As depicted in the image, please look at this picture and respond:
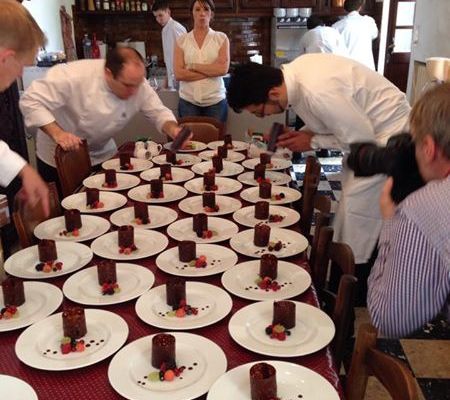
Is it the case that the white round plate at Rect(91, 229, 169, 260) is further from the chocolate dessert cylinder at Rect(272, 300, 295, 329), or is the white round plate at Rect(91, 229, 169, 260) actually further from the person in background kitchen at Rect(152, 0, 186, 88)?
the person in background kitchen at Rect(152, 0, 186, 88)

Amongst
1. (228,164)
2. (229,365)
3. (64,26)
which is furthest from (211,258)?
(64,26)

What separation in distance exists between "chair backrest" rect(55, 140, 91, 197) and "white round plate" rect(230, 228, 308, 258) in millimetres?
928

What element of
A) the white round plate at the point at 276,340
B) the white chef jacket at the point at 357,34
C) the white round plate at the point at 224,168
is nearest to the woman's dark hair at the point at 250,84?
the white round plate at the point at 224,168

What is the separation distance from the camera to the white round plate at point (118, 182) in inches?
82.6

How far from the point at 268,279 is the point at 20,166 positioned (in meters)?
0.80

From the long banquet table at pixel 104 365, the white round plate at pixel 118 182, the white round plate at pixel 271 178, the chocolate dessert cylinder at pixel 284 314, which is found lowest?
the long banquet table at pixel 104 365

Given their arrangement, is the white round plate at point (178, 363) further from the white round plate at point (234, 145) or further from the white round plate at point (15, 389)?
the white round plate at point (234, 145)

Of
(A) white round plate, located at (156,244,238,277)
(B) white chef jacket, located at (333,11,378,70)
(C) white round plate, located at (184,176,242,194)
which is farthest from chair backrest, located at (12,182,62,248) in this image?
(B) white chef jacket, located at (333,11,378,70)

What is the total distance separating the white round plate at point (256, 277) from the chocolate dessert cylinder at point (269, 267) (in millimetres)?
21

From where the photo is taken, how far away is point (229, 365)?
1051 mm

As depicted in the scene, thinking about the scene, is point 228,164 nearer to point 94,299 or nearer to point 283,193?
point 283,193

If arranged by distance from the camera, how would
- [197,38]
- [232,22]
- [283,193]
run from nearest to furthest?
1. [283,193]
2. [197,38]
3. [232,22]

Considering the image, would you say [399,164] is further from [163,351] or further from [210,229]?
[163,351]

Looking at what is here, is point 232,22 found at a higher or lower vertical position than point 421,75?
higher
